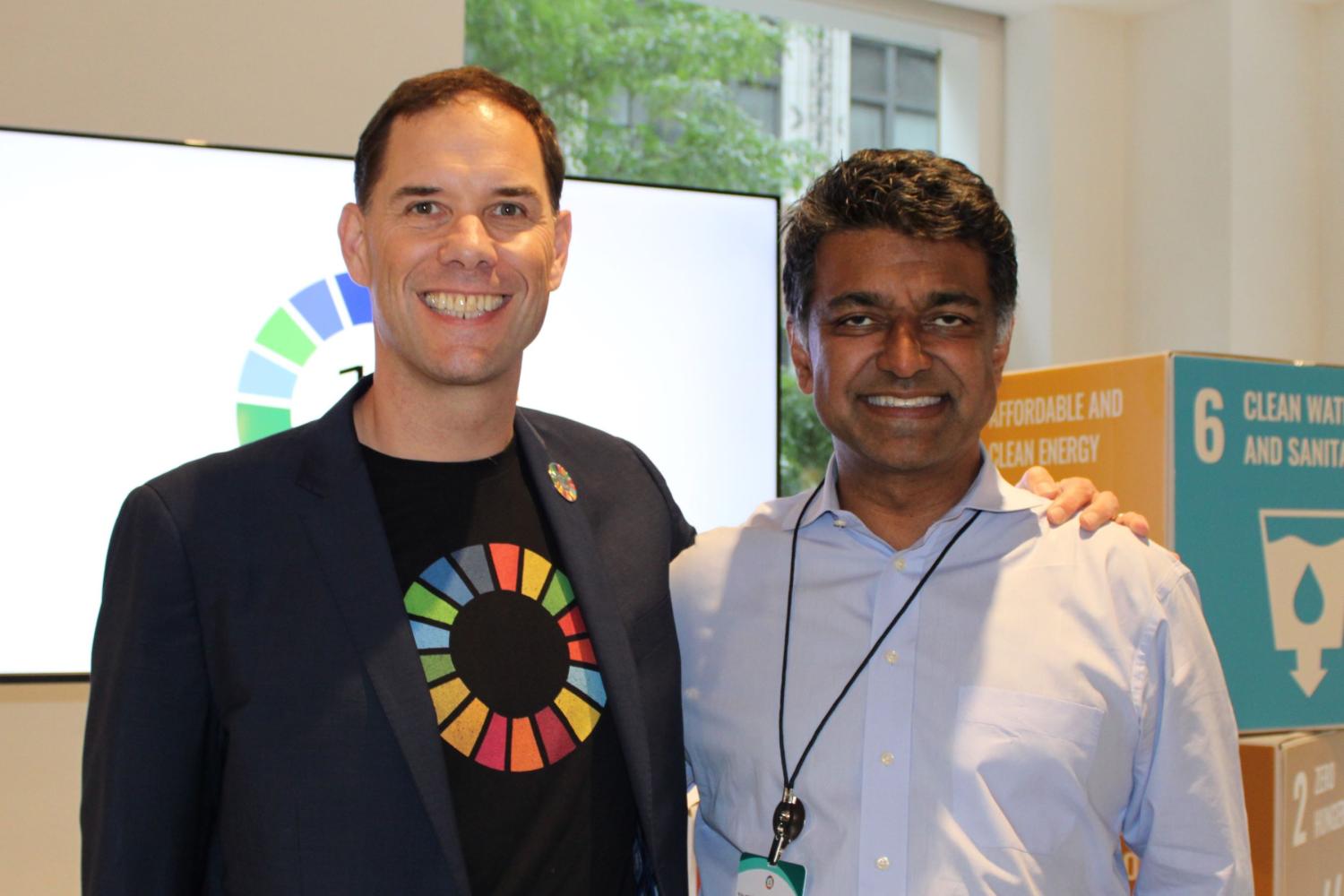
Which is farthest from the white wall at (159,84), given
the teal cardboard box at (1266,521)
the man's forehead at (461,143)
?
the teal cardboard box at (1266,521)

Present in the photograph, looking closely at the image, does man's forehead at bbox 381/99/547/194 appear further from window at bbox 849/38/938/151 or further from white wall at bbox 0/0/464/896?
window at bbox 849/38/938/151

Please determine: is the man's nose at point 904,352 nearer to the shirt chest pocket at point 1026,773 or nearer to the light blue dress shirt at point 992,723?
the light blue dress shirt at point 992,723

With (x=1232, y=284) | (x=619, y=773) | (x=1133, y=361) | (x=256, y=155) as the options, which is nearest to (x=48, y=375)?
(x=256, y=155)

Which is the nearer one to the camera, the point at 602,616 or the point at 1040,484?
the point at 602,616

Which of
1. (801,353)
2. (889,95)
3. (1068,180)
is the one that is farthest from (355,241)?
(889,95)

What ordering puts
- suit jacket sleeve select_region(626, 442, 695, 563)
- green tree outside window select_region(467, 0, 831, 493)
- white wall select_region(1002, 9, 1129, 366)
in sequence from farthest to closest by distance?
green tree outside window select_region(467, 0, 831, 493), white wall select_region(1002, 9, 1129, 366), suit jacket sleeve select_region(626, 442, 695, 563)

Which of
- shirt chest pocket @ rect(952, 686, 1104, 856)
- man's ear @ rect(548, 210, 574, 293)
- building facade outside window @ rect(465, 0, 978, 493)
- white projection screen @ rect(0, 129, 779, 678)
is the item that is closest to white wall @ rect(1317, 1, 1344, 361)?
building facade outside window @ rect(465, 0, 978, 493)

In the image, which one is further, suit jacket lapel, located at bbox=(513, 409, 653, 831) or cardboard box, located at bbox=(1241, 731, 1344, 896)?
cardboard box, located at bbox=(1241, 731, 1344, 896)

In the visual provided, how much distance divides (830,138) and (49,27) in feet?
14.5

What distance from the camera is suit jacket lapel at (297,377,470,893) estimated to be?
4.47ft

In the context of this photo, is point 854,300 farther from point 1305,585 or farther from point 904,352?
point 1305,585

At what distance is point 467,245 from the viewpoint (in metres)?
1.52

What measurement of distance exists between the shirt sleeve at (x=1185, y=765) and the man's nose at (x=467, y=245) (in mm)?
914

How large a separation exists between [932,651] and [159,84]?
2.19 meters
